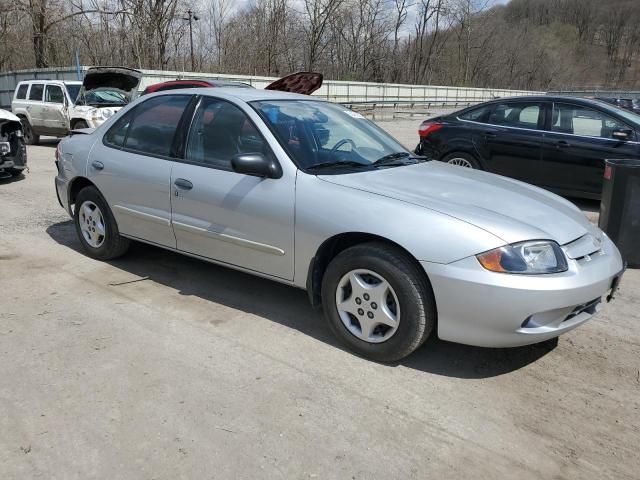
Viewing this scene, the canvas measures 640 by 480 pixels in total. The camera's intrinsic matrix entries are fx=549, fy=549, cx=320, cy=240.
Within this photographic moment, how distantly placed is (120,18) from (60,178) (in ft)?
97.0

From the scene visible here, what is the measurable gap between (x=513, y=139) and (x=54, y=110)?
36.7 ft

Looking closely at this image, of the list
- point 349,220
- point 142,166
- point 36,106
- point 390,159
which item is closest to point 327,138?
point 390,159

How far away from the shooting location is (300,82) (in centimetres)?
1129

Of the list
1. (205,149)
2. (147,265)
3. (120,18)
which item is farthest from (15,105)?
(120,18)

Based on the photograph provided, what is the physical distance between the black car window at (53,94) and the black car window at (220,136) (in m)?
11.3

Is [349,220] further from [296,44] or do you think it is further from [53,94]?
[296,44]

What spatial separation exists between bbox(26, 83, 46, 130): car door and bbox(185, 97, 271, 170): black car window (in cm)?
1183

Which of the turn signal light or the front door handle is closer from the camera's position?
the front door handle

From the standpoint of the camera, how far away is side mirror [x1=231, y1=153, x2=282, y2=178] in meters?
3.56

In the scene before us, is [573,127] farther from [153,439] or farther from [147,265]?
[153,439]

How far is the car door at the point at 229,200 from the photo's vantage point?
3.63 meters

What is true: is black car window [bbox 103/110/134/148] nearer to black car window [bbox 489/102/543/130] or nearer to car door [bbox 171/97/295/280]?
car door [bbox 171/97/295/280]

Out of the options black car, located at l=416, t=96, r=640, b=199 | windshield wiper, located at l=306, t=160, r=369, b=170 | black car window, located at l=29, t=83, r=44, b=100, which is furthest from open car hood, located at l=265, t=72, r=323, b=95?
windshield wiper, located at l=306, t=160, r=369, b=170

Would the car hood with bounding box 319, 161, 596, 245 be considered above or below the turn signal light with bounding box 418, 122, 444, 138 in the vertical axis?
below
